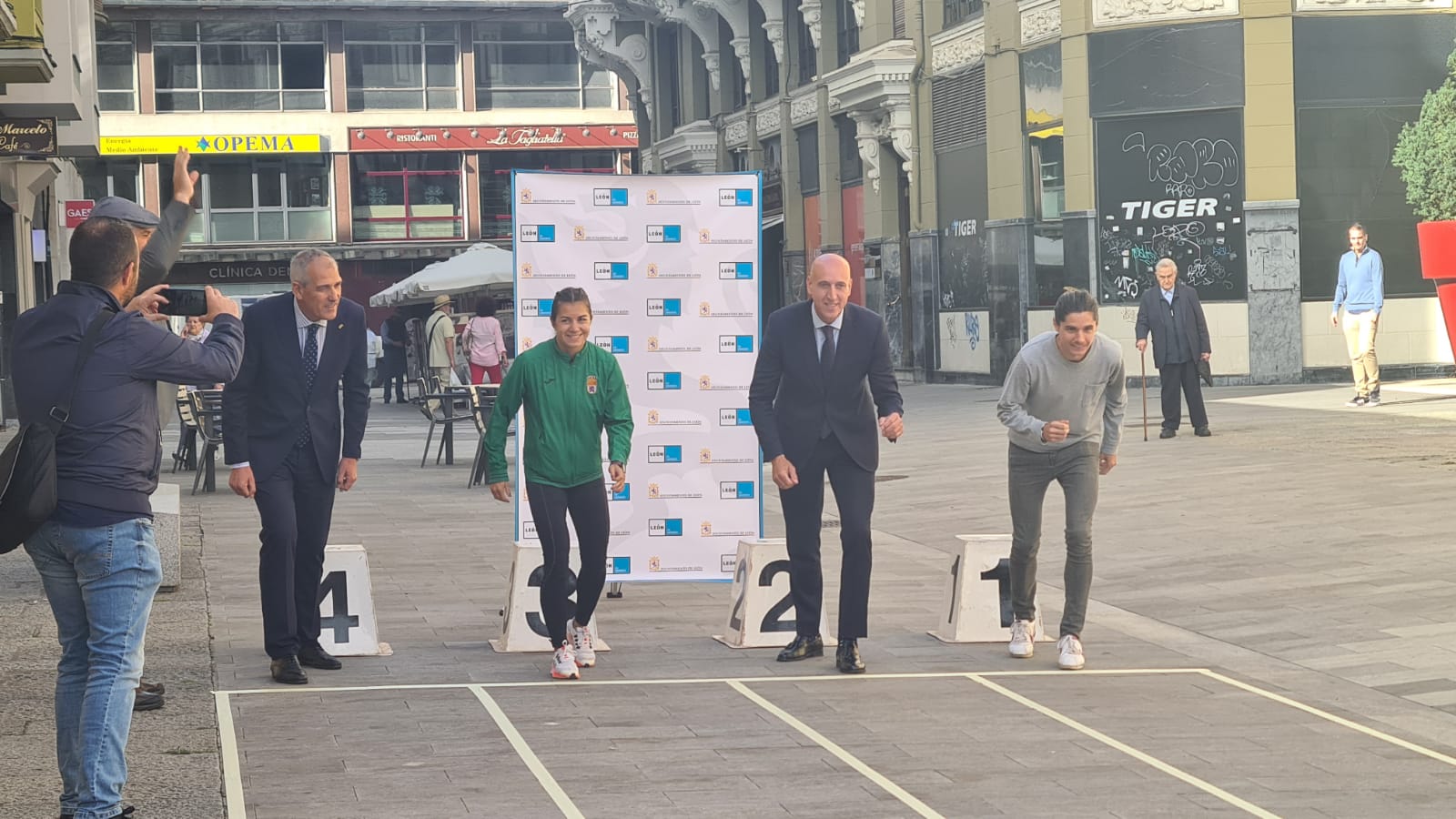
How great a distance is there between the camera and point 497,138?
57969 mm

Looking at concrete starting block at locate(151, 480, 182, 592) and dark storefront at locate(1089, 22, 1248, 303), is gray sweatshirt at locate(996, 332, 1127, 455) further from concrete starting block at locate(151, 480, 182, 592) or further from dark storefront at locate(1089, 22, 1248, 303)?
dark storefront at locate(1089, 22, 1248, 303)

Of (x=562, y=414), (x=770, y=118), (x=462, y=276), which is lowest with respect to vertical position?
(x=562, y=414)

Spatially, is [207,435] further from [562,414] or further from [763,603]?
[562,414]

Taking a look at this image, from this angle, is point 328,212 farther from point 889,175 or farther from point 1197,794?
point 1197,794

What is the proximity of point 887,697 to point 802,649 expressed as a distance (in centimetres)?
100

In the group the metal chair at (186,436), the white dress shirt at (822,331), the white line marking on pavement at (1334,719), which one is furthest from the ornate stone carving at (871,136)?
the white line marking on pavement at (1334,719)

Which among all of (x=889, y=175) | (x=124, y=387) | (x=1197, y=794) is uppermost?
(x=889, y=175)

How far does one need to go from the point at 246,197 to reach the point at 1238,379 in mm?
37076

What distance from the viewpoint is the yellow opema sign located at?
181 ft

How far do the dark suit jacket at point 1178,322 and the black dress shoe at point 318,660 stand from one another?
1201 centimetres

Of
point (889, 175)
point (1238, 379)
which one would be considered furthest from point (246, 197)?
point (1238, 379)

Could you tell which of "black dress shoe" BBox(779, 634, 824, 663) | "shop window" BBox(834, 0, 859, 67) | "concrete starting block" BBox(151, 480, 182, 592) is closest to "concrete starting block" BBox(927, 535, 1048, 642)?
"black dress shoe" BBox(779, 634, 824, 663)

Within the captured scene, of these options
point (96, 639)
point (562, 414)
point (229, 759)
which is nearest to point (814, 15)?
point (562, 414)

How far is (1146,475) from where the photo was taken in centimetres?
1584
